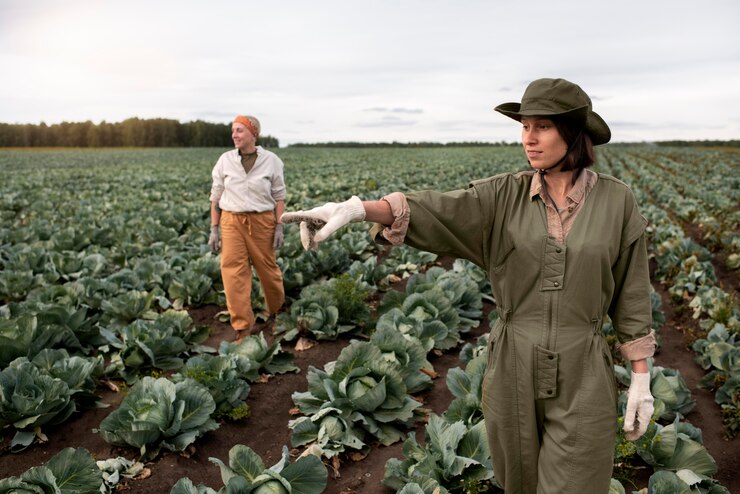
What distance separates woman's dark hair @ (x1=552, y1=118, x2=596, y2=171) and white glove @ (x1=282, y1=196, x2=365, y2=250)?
79 centimetres

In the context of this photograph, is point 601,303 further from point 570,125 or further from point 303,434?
point 303,434

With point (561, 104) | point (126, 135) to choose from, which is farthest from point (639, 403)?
point (126, 135)

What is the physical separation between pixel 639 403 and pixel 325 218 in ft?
4.83

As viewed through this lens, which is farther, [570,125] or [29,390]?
[29,390]

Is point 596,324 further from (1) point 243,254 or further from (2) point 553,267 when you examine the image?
(1) point 243,254

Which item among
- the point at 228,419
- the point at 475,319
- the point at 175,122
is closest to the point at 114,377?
the point at 228,419

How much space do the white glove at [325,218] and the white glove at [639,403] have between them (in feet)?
4.18

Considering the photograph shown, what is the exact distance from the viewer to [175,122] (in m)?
88.4

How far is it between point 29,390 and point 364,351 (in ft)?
7.60

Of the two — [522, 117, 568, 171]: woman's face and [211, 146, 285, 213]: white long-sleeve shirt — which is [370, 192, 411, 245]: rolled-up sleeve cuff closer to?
[522, 117, 568, 171]: woman's face

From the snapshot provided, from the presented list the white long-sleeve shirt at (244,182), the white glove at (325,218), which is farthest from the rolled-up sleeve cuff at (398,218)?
the white long-sleeve shirt at (244,182)

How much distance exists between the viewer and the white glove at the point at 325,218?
1.93m

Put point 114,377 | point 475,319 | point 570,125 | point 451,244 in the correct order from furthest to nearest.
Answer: point 475,319, point 114,377, point 451,244, point 570,125

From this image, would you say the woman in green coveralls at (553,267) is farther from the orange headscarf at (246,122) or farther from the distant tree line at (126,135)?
the distant tree line at (126,135)
